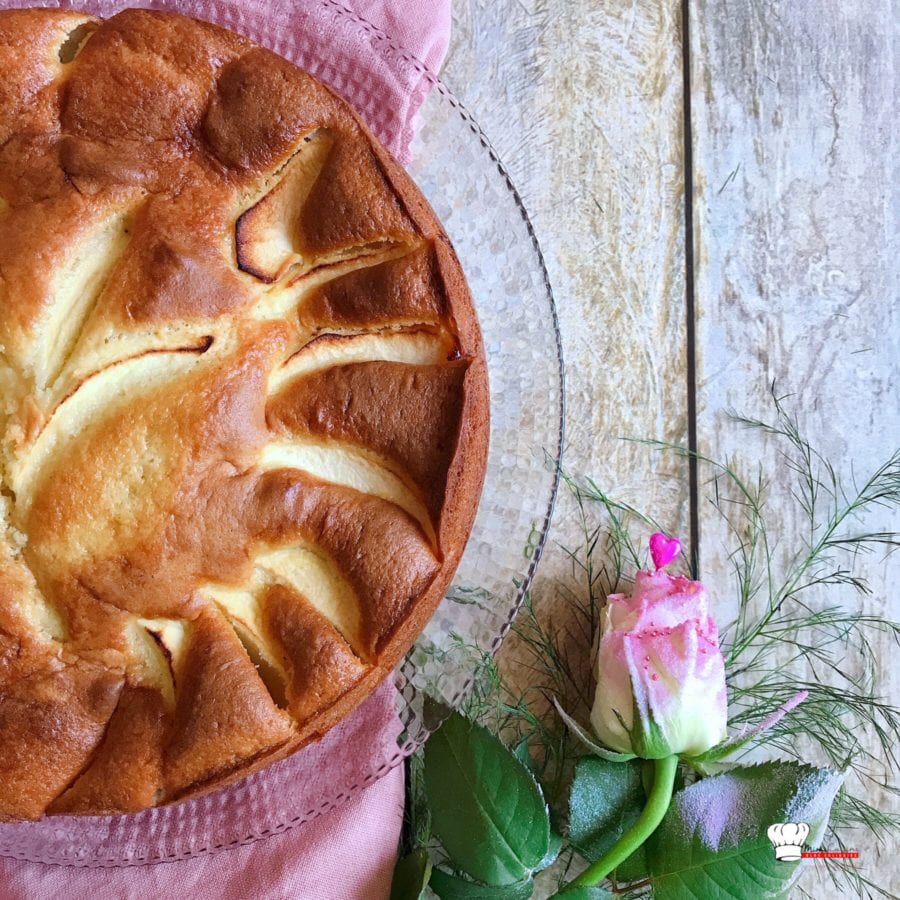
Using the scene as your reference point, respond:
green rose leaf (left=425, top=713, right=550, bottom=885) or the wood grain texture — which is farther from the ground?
the wood grain texture

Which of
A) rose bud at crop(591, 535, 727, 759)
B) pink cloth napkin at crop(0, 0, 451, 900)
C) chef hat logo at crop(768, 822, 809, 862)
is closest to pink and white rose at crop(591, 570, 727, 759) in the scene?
rose bud at crop(591, 535, 727, 759)

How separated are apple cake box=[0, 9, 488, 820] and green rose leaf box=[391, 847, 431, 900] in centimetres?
38

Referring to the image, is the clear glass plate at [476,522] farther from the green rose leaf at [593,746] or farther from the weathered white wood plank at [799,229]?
the weathered white wood plank at [799,229]

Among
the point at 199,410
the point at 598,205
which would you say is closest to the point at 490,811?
the point at 199,410

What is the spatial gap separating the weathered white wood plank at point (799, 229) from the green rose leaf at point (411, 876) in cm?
80

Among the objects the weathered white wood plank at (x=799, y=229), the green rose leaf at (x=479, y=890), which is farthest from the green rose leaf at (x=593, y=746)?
the weathered white wood plank at (x=799, y=229)

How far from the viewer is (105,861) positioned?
1.57 m

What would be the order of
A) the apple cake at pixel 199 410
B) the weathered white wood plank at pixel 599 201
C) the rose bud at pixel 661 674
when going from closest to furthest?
the apple cake at pixel 199 410
the rose bud at pixel 661 674
the weathered white wood plank at pixel 599 201

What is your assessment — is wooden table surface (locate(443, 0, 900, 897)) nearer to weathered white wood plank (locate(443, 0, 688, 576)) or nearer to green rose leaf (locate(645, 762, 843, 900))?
weathered white wood plank (locate(443, 0, 688, 576))

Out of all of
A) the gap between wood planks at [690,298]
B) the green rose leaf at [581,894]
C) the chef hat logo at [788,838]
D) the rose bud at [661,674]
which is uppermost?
the gap between wood planks at [690,298]

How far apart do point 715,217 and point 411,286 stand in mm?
777

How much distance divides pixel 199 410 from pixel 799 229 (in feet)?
3.99

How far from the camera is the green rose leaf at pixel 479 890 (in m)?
1.55

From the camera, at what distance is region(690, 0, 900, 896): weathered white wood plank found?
1.80 meters
